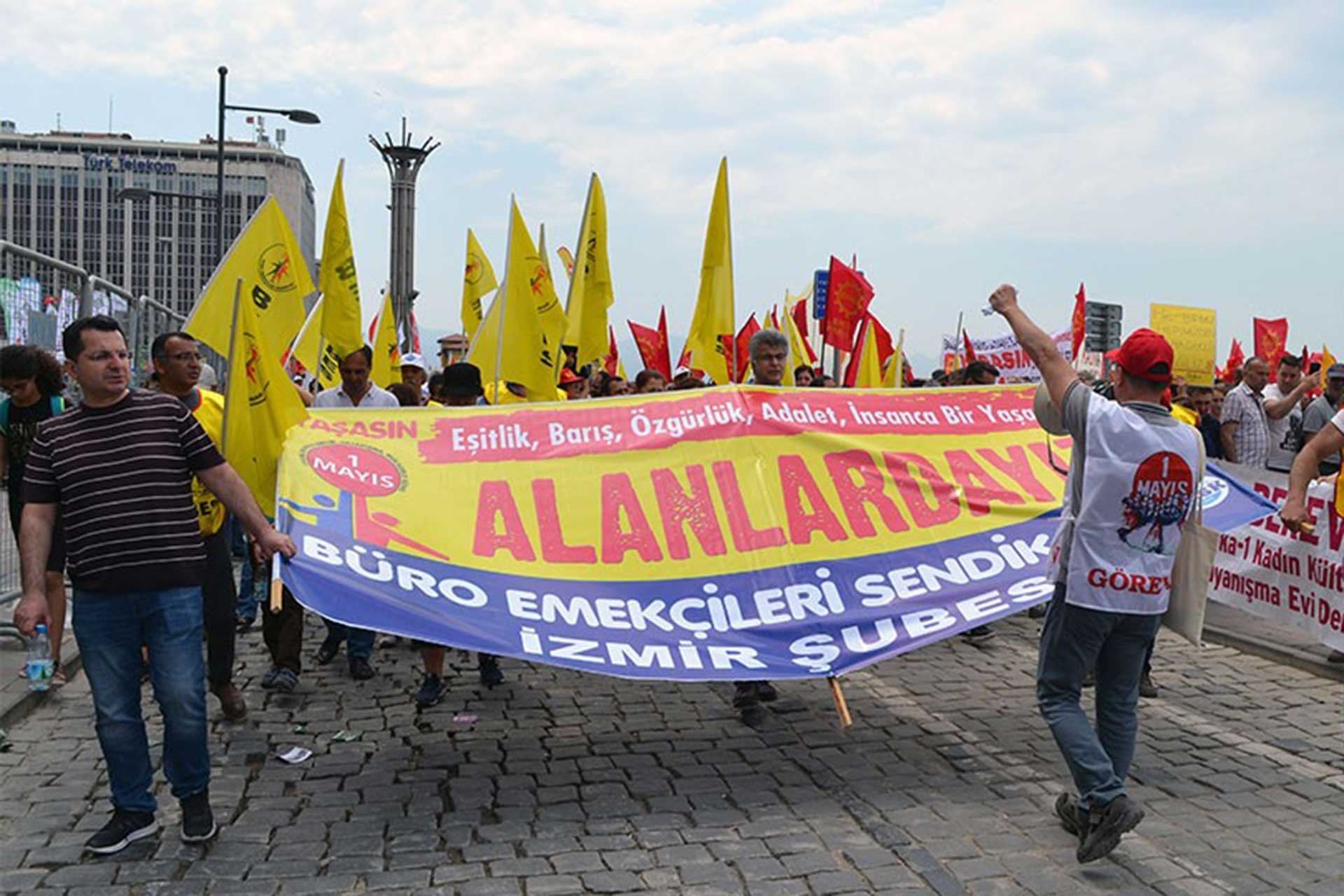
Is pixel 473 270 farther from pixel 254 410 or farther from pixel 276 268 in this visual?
pixel 254 410

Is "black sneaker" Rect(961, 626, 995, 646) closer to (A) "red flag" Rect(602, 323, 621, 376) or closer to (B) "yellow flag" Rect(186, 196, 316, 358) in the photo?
(B) "yellow flag" Rect(186, 196, 316, 358)

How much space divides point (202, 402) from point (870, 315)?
27.8 ft

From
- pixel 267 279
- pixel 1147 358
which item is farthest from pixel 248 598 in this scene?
pixel 1147 358

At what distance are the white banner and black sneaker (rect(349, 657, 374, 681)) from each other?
191 inches

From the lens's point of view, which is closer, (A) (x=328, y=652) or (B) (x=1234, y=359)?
(A) (x=328, y=652)

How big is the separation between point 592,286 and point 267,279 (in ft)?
10.1

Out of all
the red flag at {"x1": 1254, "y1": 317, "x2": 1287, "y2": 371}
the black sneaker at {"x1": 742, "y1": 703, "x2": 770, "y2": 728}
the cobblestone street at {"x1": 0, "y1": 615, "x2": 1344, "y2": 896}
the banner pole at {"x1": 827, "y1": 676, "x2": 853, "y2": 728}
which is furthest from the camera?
the red flag at {"x1": 1254, "y1": 317, "x2": 1287, "y2": 371}

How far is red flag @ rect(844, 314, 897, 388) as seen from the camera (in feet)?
43.7

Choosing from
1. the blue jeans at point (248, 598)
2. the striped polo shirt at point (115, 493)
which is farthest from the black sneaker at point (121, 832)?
the blue jeans at point (248, 598)

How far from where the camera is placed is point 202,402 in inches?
255

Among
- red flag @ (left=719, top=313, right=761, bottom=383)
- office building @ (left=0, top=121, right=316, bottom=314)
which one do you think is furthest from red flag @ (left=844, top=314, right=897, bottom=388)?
office building @ (left=0, top=121, right=316, bottom=314)

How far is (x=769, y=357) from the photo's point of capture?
705cm

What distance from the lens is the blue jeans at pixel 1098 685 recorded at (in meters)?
4.39

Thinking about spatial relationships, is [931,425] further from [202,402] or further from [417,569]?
[202,402]
